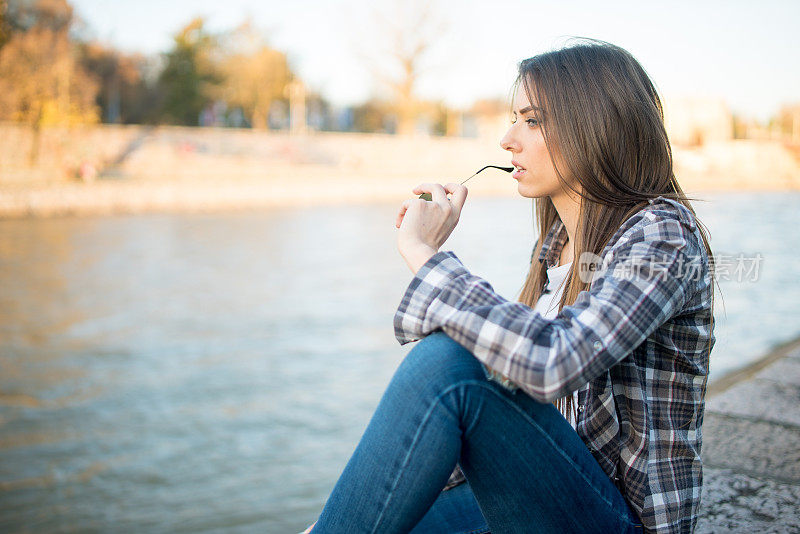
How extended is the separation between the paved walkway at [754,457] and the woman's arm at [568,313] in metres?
0.65

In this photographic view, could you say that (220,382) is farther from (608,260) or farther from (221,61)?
(221,61)

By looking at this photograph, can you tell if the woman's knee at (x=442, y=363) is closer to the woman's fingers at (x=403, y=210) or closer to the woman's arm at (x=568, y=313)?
the woman's arm at (x=568, y=313)

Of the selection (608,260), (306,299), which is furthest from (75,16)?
(608,260)

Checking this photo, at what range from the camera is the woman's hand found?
1.10m

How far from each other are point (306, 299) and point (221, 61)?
2868 cm

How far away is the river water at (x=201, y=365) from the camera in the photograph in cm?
330

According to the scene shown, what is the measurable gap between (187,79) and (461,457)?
32.9m

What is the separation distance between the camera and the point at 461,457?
3.21 feet

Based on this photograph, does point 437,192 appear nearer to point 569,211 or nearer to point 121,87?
point 569,211

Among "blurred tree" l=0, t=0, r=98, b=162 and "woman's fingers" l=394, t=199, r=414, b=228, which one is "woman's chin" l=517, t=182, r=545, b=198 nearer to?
"woman's fingers" l=394, t=199, r=414, b=228

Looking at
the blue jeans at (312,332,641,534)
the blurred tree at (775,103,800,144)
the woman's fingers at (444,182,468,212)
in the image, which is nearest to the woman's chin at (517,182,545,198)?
the woman's fingers at (444,182,468,212)

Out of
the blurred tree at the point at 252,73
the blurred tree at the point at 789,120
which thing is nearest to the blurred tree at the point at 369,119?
the blurred tree at the point at 252,73

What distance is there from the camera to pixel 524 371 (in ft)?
2.96

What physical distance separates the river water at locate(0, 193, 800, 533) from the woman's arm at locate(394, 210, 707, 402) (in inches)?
29.2
